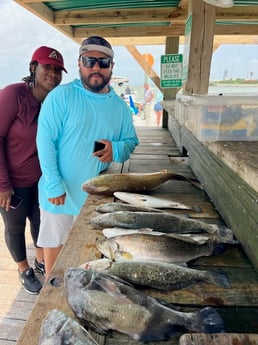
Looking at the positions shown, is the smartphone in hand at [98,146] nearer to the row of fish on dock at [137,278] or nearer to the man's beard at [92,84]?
the man's beard at [92,84]

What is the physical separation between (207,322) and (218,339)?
103 mm

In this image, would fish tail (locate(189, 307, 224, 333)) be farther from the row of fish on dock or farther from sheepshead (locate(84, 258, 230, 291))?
sheepshead (locate(84, 258, 230, 291))

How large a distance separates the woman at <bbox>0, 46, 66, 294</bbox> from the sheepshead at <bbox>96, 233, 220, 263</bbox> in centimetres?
155

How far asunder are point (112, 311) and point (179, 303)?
0.82ft

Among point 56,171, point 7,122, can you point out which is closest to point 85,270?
point 56,171

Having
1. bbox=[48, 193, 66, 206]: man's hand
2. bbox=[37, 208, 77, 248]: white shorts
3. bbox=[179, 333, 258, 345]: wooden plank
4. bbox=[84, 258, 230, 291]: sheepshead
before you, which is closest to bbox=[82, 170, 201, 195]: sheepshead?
bbox=[48, 193, 66, 206]: man's hand

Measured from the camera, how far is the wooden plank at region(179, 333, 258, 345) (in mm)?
832

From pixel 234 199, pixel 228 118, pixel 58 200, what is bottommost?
pixel 58 200

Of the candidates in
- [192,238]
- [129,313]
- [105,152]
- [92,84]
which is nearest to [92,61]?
[92,84]

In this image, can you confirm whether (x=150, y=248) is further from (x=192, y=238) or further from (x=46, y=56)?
(x=46, y=56)

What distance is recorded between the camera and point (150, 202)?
1.78m

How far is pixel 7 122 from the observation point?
2416 mm

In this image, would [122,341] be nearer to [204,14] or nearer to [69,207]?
[69,207]

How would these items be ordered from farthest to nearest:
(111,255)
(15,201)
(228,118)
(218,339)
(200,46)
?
(15,201) → (200,46) → (228,118) → (111,255) → (218,339)
